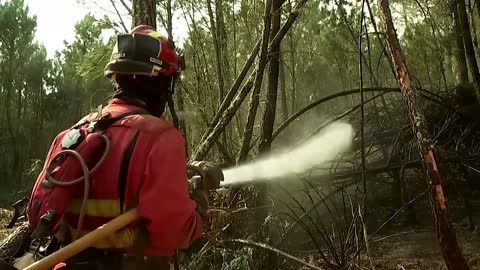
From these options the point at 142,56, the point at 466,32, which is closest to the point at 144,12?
the point at 142,56

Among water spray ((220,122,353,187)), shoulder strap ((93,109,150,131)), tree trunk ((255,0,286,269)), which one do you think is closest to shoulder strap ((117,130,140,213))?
shoulder strap ((93,109,150,131))

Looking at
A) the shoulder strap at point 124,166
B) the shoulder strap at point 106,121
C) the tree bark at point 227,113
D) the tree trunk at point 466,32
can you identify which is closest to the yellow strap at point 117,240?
the shoulder strap at point 124,166

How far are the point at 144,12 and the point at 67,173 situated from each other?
2297 mm

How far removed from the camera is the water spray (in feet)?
16.1

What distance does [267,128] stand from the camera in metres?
5.03

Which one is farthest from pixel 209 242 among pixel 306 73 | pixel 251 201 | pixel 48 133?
pixel 48 133

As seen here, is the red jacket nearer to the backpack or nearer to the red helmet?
the backpack

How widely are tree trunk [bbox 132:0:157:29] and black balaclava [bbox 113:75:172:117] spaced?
1798 millimetres

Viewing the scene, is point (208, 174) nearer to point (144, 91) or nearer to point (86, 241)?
point (144, 91)

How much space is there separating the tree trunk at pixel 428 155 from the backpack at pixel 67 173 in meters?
1.89

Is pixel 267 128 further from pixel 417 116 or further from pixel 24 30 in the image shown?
pixel 24 30

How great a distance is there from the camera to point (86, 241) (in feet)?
5.74

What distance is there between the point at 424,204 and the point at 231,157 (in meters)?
3.51

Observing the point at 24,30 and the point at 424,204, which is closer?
the point at 424,204
